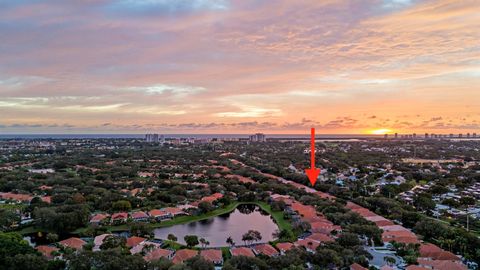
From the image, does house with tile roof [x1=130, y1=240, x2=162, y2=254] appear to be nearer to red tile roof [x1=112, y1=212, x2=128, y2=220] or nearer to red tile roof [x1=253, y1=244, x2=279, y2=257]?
red tile roof [x1=253, y1=244, x2=279, y2=257]

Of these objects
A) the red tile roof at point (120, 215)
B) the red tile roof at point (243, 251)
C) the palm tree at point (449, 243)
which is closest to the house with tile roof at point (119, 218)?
the red tile roof at point (120, 215)

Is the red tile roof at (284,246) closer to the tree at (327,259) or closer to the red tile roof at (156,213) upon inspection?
the tree at (327,259)

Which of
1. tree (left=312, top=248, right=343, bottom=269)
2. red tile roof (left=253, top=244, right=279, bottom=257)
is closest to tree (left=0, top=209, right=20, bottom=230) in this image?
red tile roof (left=253, top=244, right=279, bottom=257)

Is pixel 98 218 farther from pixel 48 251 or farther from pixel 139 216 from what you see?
pixel 48 251

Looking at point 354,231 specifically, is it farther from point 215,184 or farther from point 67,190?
point 67,190

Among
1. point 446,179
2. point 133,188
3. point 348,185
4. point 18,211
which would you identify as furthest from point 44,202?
point 446,179

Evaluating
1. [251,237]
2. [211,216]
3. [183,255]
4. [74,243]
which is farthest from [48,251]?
[211,216]

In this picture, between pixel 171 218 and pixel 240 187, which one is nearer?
pixel 171 218
